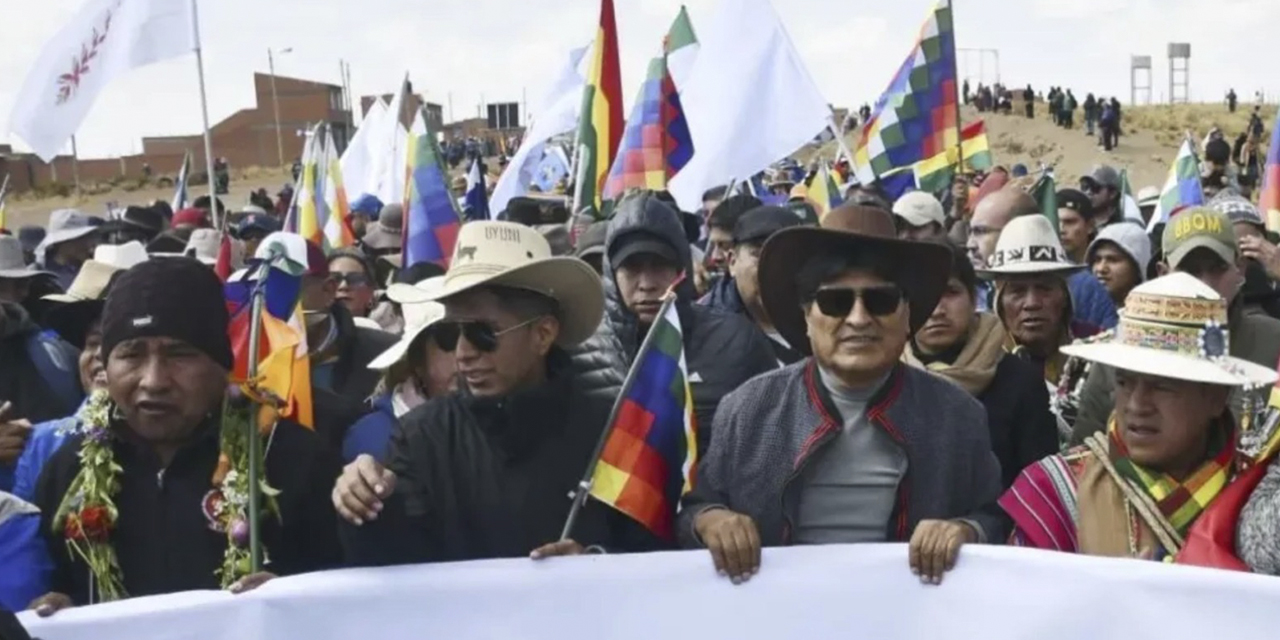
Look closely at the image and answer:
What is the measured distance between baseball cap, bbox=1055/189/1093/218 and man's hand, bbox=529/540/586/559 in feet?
19.1

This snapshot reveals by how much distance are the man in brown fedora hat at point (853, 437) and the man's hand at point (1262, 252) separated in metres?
3.31

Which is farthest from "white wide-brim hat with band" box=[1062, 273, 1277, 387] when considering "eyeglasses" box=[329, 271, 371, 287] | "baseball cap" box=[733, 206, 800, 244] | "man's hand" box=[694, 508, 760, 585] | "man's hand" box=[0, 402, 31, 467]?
"eyeglasses" box=[329, 271, 371, 287]

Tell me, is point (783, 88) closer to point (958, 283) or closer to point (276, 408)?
point (958, 283)

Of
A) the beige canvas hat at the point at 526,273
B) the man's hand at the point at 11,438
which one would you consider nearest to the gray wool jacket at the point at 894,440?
the beige canvas hat at the point at 526,273

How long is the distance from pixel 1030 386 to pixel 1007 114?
5612cm

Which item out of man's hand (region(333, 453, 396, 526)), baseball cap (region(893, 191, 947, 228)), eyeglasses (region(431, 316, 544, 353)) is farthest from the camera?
baseball cap (region(893, 191, 947, 228))

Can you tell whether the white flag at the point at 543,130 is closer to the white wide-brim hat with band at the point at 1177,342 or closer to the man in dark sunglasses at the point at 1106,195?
the man in dark sunglasses at the point at 1106,195

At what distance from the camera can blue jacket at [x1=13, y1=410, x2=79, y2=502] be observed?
3621 millimetres

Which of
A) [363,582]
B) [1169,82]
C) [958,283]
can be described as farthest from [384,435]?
[1169,82]

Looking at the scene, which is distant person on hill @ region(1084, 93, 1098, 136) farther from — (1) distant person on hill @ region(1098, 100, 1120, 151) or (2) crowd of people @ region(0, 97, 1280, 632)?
(2) crowd of people @ region(0, 97, 1280, 632)

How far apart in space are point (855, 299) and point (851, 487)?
44 cm

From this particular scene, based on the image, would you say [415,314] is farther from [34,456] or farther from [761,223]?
[761,223]

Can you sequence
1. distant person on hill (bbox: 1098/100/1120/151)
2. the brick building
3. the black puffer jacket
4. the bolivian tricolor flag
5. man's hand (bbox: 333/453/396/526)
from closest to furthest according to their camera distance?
man's hand (bbox: 333/453/396/526) < the black puffer jacket < the bolivian tricolor flag < distant person on hill (bbox: 1098/100/1120/151) < the brick building

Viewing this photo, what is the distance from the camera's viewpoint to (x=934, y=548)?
302cm
